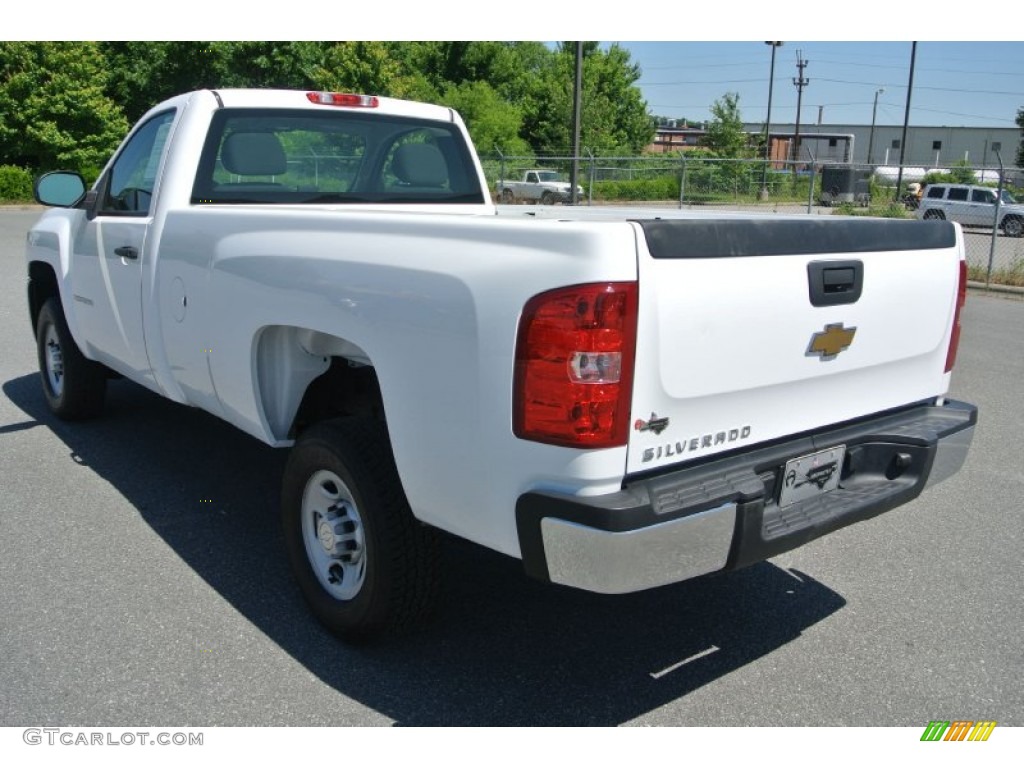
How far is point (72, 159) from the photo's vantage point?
32.7 metres

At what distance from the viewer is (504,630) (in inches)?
134

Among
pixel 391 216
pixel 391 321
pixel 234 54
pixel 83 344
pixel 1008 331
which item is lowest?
pixel 1008 331

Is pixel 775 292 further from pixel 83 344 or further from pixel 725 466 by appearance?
pixel 83 344

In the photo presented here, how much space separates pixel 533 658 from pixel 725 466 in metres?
1.12

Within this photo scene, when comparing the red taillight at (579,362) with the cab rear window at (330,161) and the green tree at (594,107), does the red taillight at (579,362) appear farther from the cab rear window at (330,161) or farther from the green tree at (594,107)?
the green tree at (594,107)

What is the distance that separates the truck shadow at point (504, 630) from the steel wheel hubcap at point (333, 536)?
22cm

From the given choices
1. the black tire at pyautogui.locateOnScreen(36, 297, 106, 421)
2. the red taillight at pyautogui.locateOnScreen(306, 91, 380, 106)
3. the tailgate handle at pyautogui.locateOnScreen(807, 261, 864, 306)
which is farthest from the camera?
the black tire at pyautogui.locateOnScreen(36, 297, 106, 421)

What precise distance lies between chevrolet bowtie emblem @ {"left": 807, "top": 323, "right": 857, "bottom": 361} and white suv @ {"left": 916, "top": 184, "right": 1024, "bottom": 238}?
27.7 m

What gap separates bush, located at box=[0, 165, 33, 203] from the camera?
30.3m

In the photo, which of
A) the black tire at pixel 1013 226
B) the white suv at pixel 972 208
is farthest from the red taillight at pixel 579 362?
the black tire at pixel 1013 226

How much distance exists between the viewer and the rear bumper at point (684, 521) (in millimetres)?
2316

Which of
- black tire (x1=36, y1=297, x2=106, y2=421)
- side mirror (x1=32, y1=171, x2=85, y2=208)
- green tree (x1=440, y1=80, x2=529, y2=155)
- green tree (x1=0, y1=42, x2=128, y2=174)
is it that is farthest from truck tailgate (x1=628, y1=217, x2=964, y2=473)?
green tree (x1=440, y1=80, x2=529, y2=155)

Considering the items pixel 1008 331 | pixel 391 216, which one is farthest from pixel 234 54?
pixel 391 216

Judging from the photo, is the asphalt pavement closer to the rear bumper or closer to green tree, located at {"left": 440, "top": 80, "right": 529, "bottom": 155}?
the rear bumper
